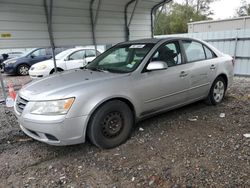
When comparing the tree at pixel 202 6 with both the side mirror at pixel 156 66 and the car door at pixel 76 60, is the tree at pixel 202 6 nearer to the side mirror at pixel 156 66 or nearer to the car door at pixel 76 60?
the car door at pixel 76 60

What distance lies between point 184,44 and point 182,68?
0.54 meters

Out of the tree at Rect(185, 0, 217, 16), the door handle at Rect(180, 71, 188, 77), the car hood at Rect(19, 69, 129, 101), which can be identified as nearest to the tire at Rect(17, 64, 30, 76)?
the car hood at Rect(19, 69, 129, 101)

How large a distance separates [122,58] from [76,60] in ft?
18.1

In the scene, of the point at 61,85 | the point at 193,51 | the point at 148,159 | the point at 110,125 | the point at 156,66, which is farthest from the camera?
the point at 193,51

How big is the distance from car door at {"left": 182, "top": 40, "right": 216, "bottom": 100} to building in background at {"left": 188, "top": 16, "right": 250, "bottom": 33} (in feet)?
41.6

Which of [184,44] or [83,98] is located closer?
[83,98]

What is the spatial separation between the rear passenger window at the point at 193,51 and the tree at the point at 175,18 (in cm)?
2652

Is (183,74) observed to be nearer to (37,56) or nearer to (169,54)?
(169,54)

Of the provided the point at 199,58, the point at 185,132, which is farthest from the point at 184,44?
the point at 185,132

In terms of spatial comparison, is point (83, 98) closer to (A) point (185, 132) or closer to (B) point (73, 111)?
(B) point (73, 111)

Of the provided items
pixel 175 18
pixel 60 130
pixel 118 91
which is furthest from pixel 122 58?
pixel 175 18

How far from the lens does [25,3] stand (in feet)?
16.0

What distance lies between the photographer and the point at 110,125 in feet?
10.2

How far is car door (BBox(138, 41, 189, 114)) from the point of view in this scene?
3.41 m
